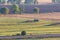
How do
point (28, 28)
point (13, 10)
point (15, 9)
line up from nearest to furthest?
point (28, 28) → point (15, 9) → point (13, 10)

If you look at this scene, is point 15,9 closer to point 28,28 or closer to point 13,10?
point 13,10

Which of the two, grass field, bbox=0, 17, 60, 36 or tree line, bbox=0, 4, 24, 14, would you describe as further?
tree line, bbox=0, 4, 24, 14

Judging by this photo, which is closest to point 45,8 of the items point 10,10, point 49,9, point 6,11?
point 49,9

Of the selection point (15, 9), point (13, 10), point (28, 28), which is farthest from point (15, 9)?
point (28, 28)

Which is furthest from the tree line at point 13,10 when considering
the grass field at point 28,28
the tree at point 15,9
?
the grass field at point 28,28

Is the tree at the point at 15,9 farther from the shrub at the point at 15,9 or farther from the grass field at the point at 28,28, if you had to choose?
the grass field at the point at 28,28

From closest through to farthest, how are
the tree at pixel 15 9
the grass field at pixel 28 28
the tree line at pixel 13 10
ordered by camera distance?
the grass field at pixel 28 28, the tree line at pixel 13 10, the tree at pixel 15 9

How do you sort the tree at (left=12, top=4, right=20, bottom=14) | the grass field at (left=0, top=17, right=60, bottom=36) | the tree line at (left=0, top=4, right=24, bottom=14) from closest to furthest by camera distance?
the grass field at (left=0, top=17, right=60, bottom=36) → the tree line at (left=0, top=4, right=24, bottom=14) → the tree at (left=12, top=4, right=20, bottom=14)

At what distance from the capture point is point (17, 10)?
2562 inches

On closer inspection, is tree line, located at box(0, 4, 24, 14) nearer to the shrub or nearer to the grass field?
the shrub

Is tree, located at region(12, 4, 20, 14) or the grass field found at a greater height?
the grass field

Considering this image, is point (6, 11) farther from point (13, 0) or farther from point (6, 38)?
point (6, 38)

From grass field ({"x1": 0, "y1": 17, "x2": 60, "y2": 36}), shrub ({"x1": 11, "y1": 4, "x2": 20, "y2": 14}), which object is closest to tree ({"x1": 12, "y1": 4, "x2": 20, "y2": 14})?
shrub ({"x1": 11, "y1": 4, "x2": 20, "y2": 14})

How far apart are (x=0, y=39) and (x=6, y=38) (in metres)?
0.14
